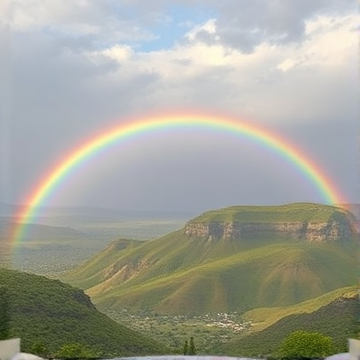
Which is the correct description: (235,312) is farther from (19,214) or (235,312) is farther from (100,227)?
(100,227)

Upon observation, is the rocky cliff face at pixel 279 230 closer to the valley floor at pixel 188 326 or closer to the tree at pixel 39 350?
the valley floor at pixel 188 326

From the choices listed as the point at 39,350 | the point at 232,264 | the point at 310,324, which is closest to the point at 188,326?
the point at 310,324

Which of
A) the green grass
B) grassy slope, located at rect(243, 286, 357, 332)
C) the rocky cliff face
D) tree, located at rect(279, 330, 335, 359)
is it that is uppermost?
the green grass

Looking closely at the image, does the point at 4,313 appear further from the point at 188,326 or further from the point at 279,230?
the point at 279,230

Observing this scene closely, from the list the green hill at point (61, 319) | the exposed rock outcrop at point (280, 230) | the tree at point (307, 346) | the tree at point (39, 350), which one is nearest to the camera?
the tree at point (39, 350)

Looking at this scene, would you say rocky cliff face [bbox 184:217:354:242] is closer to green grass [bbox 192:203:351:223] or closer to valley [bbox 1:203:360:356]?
valley [bbox 1:203:360:356]

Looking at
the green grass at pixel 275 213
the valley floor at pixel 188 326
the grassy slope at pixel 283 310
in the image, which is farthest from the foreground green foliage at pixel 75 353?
the green grass at pixel 275 213

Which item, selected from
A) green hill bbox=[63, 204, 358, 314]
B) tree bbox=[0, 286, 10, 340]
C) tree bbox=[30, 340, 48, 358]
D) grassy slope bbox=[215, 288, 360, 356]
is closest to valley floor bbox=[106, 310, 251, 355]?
green hill bbox=[63, 204, 358, 314]
